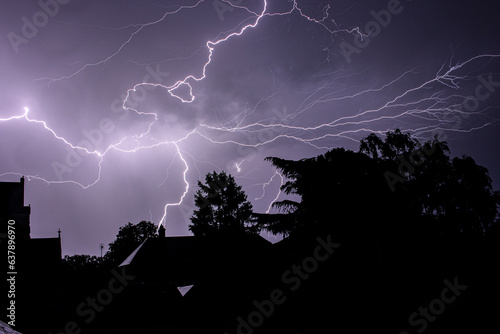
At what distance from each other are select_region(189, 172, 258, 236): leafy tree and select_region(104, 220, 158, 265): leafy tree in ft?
79.2

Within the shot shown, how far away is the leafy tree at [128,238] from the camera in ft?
176

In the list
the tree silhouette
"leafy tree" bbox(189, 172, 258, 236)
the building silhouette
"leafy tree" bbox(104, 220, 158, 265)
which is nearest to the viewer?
the tree silhouette

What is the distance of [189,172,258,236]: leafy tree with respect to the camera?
3388 centimetres

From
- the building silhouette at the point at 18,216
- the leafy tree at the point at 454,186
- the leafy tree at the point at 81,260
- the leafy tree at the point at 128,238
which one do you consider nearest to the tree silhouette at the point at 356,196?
the leafy tree at the point at 454,186

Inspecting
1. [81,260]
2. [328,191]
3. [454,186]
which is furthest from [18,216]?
[81,260]

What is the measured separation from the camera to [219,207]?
114ft

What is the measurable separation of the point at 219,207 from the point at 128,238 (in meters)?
29.9

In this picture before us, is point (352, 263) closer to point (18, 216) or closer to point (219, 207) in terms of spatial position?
point (18, 216)

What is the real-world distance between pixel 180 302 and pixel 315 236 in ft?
30.1

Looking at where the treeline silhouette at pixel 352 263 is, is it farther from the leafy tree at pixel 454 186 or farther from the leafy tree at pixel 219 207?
the leafy tree at pixel 219 207

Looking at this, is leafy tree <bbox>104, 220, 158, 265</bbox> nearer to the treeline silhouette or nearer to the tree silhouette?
the treeline silhouette

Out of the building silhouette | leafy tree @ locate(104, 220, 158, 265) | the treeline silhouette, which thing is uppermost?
leafy tree @ locate(104, 220, 158, 265)

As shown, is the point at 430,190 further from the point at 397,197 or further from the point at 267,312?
the point at 267,312

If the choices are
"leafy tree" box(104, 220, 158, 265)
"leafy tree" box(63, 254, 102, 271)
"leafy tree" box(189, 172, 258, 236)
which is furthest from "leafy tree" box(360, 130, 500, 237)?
"leafy tree" box(63, 254, 102, 271)
